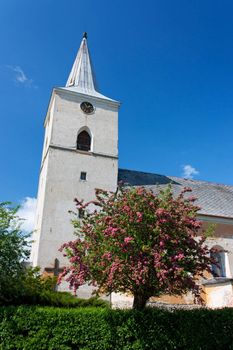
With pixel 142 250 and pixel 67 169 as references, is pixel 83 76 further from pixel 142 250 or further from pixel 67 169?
pixel 142 250

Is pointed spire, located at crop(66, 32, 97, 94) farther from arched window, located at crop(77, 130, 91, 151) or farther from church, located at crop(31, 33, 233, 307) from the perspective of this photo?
arched window, located at crop(77, 130, 91, 151)

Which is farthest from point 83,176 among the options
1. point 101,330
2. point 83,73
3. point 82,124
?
point 101,330

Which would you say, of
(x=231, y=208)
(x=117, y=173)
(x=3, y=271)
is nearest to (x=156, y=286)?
(x=3, y=271)

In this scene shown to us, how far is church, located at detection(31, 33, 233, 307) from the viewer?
1911 centimetres

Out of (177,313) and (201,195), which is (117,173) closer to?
(201,195)

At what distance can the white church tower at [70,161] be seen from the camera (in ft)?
64.6

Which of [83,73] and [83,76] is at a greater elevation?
[83,73]

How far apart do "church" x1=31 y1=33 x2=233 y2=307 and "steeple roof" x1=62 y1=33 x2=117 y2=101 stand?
0.38ft

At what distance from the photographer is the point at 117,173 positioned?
23672mm

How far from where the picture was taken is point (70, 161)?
73.6 ft

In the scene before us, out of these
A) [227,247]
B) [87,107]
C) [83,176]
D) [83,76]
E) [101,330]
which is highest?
[83,76]

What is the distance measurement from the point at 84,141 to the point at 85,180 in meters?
3.50

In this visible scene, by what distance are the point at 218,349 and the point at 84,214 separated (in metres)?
6.92

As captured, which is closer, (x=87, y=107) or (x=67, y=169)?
(x=67, y=169)
